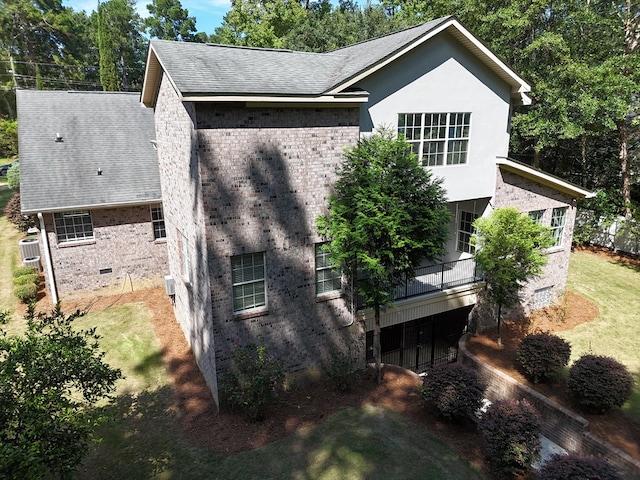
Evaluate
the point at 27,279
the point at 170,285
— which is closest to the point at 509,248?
the point at 170,285

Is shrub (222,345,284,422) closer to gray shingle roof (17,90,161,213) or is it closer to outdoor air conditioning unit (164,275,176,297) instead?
outdoor air conditioning unit (164,275,176,297)

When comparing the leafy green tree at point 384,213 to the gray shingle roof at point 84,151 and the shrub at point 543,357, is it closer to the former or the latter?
the shrub at point 543,357

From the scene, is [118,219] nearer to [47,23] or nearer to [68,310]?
[68,310]

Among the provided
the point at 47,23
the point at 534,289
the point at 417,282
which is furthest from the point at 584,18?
the point at 47,23

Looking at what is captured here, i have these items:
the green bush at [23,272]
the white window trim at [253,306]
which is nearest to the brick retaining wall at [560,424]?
the white window trim at [253,306]

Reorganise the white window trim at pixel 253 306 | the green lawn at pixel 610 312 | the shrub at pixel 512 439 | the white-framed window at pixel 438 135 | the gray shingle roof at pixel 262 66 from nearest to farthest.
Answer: the shrub at pixel 512 439
the gray shingle roof at pixel 262 66
the white window trim at pixel 253 306
the white-framed window at pixel 438 135
the green lawn at pixel 610 312

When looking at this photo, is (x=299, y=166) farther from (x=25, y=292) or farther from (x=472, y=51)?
(x=25, y=292)
